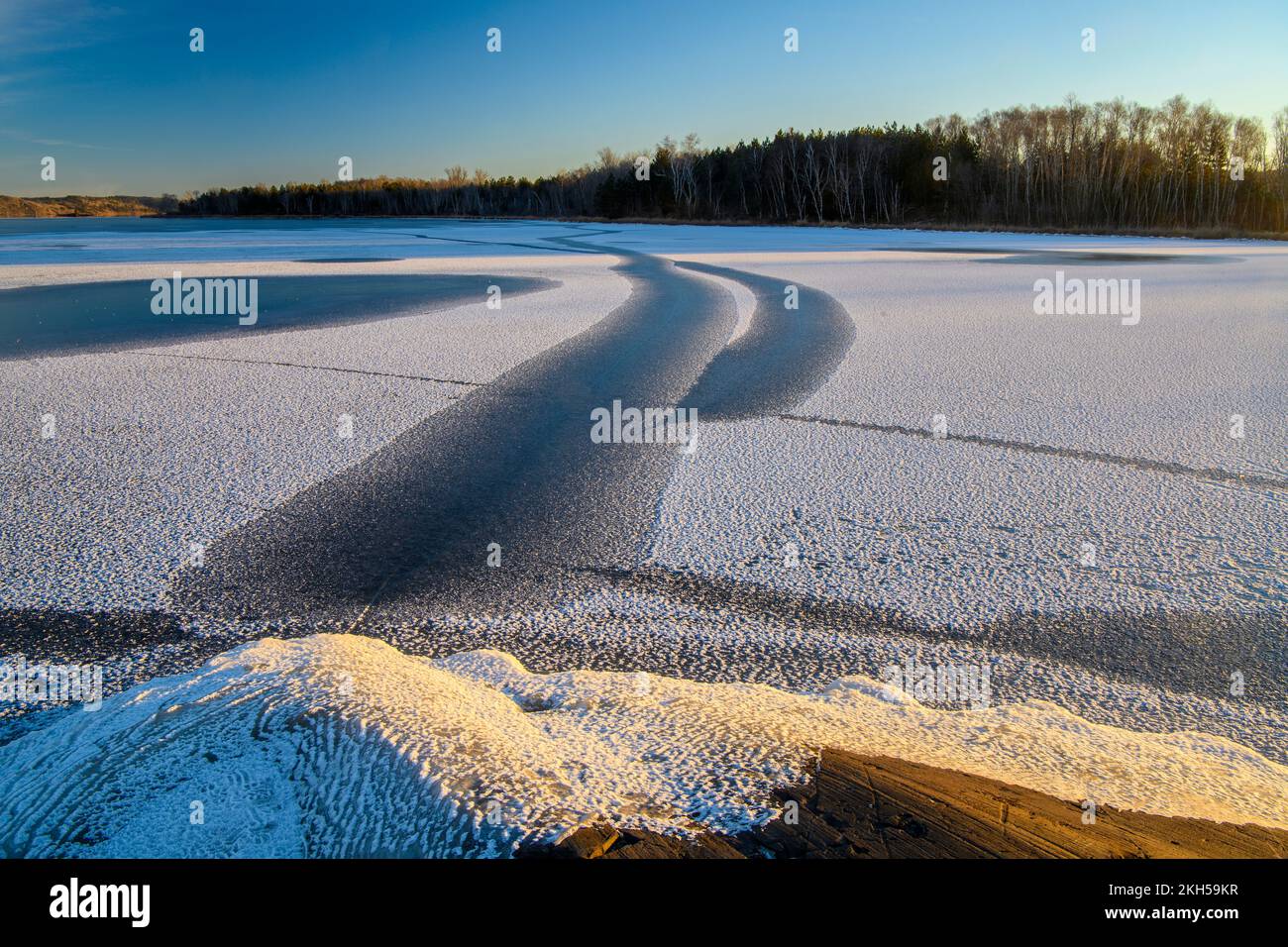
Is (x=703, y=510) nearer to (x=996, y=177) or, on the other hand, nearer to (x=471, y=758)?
(x=471, y=758)

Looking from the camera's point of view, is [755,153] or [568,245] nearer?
[568,245]

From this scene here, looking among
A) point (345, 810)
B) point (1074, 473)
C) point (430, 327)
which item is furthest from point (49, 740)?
point (430, 327)

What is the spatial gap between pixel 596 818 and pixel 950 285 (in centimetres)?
1163

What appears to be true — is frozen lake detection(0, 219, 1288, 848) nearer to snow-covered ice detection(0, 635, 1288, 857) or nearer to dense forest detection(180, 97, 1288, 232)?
snow-covered ice detection(0, 635, 1288, 857)

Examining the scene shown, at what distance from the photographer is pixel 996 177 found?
48812 millimetres

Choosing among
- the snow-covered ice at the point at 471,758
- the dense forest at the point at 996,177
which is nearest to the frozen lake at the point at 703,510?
the snow-covered ice at the point at 471,758

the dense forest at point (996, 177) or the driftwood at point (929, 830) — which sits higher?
the dense forest at point (996, 177)

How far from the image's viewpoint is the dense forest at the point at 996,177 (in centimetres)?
4250

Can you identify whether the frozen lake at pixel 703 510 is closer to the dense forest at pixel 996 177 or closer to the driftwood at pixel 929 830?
the driftwood at pixel 929 830

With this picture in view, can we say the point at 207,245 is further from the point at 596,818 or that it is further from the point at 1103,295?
the point at 596,818

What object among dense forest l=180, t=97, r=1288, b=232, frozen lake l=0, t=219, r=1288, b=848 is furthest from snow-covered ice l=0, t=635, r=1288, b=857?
dense forest l=180, t=97, r=1288, b=232

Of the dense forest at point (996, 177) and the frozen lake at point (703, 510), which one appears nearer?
the frozen lake at point (703, 510)

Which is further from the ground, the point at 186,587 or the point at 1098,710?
the point at 186,587

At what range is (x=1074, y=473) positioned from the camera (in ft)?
13.0
